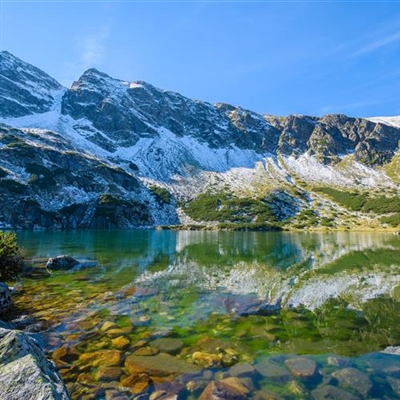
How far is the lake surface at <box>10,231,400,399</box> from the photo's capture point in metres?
11.2

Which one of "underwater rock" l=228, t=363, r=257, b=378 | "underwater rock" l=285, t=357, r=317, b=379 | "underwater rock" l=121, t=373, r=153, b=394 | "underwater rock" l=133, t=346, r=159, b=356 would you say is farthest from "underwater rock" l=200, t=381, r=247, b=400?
"underwater rock" l=133, t=346, r=159, b=356

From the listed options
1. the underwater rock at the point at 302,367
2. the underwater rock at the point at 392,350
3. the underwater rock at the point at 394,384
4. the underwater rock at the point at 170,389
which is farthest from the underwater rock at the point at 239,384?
the underwater rock at the point at 392,350

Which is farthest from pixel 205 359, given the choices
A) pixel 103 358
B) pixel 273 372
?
pixel 103 358

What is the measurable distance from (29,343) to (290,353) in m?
9.85

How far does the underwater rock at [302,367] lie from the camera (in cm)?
1166

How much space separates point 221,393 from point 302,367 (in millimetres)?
3691

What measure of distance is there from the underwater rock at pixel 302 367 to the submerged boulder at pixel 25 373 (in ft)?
25.6

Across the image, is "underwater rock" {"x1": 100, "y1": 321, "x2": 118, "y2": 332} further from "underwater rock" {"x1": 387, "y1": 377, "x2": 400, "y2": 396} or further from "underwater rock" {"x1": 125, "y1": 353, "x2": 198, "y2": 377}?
"underwater rock" {"x1": 387, "y1": 377, "x2": 400, "y2": 396}

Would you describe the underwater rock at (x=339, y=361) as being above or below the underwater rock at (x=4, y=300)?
below

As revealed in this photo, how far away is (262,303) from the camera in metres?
22.2

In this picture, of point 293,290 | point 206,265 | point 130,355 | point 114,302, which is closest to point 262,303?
point 293,290

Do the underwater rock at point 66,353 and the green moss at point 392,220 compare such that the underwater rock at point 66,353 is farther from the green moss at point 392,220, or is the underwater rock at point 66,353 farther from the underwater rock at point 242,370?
the green moss at point 392,220

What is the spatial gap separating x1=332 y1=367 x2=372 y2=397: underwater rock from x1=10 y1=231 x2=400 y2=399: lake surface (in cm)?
4

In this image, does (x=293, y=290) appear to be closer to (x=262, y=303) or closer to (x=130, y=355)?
(x=262, y=303)
